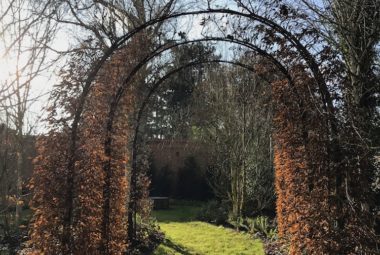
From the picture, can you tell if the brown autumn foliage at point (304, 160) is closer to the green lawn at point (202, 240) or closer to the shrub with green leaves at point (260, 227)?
the green lawn at point (202, 240)

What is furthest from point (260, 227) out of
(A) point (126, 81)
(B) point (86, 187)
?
(B) point (86, 187)

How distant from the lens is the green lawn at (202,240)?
9959 millimetres

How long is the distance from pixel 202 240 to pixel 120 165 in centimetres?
559

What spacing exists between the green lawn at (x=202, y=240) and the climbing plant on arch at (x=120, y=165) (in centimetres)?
345

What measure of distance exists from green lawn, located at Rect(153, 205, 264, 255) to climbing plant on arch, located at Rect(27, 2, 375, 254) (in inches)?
136

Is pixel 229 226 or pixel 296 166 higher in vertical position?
pixel 296 166

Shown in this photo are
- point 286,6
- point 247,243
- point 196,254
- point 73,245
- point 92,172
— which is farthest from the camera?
point 247,243

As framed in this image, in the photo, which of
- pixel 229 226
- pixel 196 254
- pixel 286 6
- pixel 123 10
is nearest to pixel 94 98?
pixel 286 6

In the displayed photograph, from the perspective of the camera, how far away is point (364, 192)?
5.21 meters

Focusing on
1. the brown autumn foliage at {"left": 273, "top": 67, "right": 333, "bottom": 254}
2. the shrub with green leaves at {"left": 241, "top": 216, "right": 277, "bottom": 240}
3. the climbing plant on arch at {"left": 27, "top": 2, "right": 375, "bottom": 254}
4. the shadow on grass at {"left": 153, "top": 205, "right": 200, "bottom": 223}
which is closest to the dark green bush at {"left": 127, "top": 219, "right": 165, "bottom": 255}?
the shrub with green leaves at {"left": 241, "top": 216, "right": 277, "bottom": 240}

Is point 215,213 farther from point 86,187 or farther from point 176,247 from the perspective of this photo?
point 86,187

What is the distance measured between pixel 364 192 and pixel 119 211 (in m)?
3.20

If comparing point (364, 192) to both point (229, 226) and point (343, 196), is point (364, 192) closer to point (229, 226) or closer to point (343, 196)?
point (343, 196)

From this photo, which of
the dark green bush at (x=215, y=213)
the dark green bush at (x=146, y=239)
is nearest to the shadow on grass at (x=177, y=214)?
the dark green bush at (x=215, y=213)
